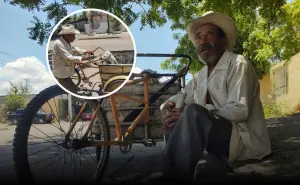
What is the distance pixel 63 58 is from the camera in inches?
48.0

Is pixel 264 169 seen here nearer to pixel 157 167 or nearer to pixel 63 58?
pixel 157 167

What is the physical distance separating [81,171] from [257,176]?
924mm

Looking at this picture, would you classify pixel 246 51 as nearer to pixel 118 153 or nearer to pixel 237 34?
pixel 237 34

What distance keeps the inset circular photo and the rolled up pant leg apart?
1.80 feet

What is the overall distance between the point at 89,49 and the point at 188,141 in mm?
709

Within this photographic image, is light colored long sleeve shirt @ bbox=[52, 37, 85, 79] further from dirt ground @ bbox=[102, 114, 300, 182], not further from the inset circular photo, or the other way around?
dirt ground @ bbox=[102, 114, 300, 182]

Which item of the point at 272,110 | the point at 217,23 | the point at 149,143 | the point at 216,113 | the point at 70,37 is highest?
the point at 217,23

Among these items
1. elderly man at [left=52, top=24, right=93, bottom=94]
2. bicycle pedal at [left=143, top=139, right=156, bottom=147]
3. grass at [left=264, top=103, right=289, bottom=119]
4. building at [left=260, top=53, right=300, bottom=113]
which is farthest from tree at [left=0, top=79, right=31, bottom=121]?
building at [left=260, top=53, right=300, bottom=113]

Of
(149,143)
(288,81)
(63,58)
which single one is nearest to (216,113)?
(149,143)

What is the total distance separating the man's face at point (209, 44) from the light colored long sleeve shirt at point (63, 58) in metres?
0.80

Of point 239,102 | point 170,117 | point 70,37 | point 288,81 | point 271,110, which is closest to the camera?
point 70,37

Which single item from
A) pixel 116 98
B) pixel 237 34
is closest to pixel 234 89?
pixel 237 34

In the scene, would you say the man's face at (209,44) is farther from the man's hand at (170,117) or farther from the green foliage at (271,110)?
the green foliage at (271,110)

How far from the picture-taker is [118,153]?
90.4 inches
